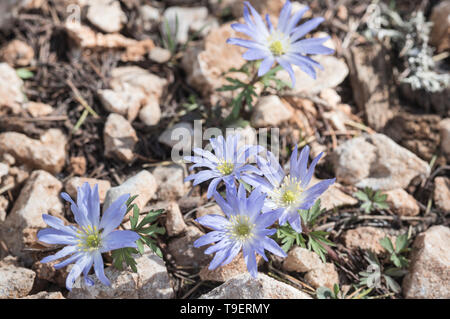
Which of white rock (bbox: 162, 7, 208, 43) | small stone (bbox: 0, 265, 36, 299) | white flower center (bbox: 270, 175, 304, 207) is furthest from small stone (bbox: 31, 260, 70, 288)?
white rock (bbox: 162, 7, 208, 43)

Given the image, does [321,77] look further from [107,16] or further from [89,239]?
[89,239]

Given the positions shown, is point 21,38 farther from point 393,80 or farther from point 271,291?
point 393,80

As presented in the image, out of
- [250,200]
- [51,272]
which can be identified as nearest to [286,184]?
[250,200]

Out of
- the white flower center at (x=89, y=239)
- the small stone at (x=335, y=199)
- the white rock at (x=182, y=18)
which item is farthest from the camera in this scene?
the white rock at (x=182, y=18)

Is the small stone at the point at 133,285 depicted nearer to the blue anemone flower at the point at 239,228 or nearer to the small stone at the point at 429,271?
the blue anemone flower at the point at 239,228

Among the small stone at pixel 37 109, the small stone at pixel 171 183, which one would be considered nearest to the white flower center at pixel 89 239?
the small stone at pixel 171 183
